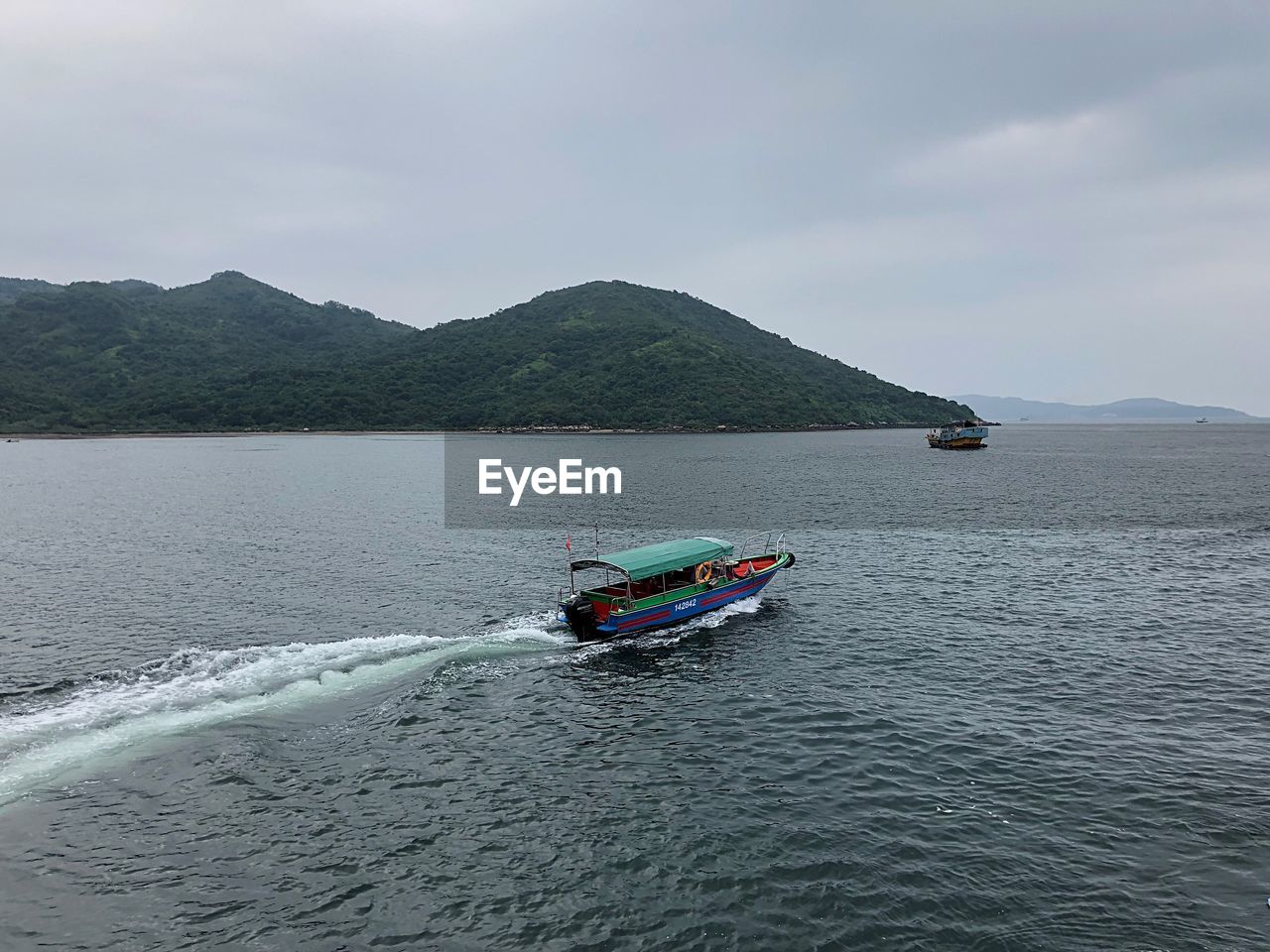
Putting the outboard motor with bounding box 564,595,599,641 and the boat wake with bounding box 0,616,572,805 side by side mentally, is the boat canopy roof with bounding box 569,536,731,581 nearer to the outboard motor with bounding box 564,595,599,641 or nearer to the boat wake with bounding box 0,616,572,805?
the outboard motor with bounding box 564,595,599,641

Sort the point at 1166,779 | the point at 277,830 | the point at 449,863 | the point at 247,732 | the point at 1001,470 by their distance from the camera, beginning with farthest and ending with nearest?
the point at 1001,470 < the point at 247,732 < the point at 1166,779 < the point at 277,830 < the point at 449,863

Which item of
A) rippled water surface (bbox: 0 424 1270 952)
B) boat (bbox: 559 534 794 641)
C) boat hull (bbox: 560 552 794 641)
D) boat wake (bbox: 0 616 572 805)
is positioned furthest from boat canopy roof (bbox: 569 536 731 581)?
boat wake (bbox: 0 616 572 805)

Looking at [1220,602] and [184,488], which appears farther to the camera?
[184,488]

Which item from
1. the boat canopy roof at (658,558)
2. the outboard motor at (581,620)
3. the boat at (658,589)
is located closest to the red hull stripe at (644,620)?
the boat at (658,589)

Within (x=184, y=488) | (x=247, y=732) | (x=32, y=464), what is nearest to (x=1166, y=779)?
(x=247, y=732)

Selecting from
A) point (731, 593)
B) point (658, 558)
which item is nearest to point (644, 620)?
point (658, 558)

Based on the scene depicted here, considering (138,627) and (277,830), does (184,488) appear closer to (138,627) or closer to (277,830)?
(138,627)

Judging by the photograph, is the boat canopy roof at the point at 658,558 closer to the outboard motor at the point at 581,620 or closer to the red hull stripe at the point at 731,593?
the outboard motor at the point at 581,620
